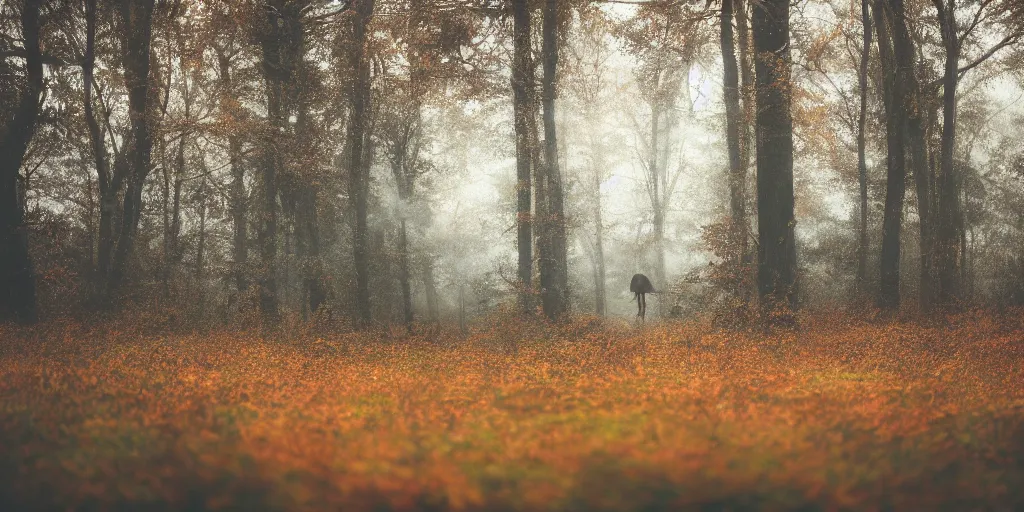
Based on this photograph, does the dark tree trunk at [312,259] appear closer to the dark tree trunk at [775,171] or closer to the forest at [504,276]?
the forest at [504,276]

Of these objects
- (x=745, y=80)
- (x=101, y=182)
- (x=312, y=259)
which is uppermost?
(x=745, y=80)

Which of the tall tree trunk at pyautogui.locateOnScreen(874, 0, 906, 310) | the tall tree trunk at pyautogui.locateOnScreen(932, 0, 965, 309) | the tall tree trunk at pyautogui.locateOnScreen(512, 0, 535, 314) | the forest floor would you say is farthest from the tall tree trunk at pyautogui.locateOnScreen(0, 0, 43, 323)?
the tall tree trunk at pyautogui.locateOnScreen(932, 0, 965, 309)

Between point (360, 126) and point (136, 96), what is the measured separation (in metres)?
5.99

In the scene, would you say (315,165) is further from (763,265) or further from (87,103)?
(763,265)

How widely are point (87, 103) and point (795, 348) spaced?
17.1 meters

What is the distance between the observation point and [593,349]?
9.41 m

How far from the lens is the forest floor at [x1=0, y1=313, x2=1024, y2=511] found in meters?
3.22

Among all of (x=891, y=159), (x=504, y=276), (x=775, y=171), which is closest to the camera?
(x=775, y=171)

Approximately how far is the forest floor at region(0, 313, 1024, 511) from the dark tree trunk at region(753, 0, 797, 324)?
3.28 m

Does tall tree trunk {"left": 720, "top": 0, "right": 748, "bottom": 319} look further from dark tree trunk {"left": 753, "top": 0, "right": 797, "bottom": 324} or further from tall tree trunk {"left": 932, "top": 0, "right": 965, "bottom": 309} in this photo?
tall tree trunk {"left": 932, "top": 0, "right": 965, "bottom": 309}

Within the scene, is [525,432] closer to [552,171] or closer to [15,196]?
[552,171]

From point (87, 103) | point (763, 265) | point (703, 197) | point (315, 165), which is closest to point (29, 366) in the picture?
point (315, 165)

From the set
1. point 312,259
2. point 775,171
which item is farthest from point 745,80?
point 312,259

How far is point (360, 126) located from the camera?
15.5 m
